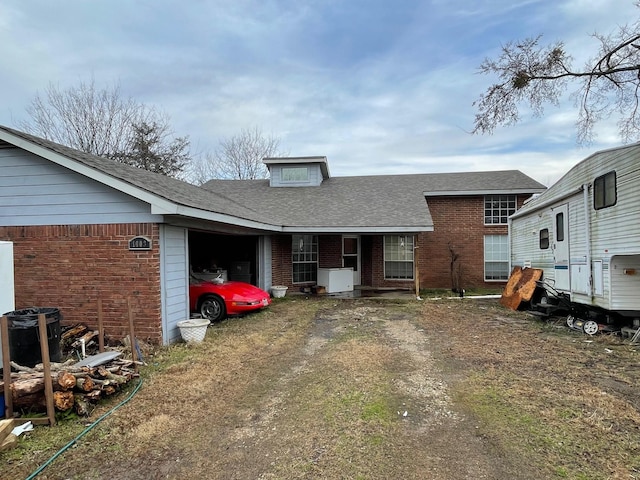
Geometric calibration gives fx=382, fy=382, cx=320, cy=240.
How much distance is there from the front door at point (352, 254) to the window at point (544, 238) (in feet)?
22.2

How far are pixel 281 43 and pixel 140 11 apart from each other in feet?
12.2

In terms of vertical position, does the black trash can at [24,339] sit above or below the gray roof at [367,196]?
below

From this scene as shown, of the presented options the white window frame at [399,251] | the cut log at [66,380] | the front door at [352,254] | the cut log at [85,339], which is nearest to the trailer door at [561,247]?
the white window frame at [399,251]

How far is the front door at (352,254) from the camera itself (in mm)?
15297

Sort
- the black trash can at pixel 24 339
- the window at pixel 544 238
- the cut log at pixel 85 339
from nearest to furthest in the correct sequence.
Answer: the black trash can at pixel 24 339
the cut log at pixel 85 339
the window at pixel 544 238

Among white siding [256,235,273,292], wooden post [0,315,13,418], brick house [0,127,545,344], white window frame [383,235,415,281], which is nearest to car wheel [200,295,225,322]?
brick house [0,127,545,344]

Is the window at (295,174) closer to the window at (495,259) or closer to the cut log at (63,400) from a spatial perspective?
the window at (495,259)

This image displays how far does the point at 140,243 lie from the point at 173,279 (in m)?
0.94

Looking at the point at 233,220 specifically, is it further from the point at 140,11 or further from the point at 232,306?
the point at 140,11

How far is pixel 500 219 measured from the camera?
15.5 meters

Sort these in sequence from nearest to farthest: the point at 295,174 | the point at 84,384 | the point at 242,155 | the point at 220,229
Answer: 1. the point at 84,384
2. the point at 220,229
3. the point at 295,174
4. the point at 242,155

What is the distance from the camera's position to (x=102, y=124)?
2202cm

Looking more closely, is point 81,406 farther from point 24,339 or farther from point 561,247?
point 561,247

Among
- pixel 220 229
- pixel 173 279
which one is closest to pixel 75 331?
pixel 173 279
